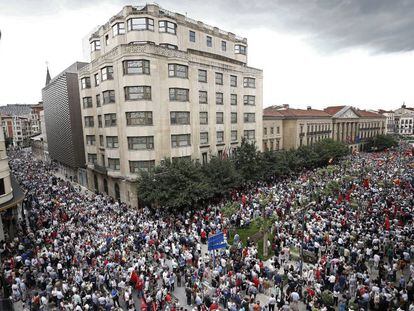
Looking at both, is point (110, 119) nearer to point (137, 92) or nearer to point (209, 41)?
point (137, 92)

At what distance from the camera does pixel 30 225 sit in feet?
84.5

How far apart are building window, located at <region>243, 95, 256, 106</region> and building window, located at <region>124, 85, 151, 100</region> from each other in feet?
63.4

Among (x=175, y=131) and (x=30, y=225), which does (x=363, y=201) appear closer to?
(x=175, y=131)

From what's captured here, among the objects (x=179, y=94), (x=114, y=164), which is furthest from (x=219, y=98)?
(x=114, y=164)

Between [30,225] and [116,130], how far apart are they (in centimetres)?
1344

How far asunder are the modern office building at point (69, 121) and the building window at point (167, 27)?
18726mm

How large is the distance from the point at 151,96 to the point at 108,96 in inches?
240

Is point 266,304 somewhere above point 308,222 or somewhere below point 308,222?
below

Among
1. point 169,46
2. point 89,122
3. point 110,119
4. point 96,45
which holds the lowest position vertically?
point 89,122

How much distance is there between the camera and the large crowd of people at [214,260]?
14.4m

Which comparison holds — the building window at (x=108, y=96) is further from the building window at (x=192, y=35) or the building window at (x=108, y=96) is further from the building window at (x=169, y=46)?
the building window at (x=192, y=35)

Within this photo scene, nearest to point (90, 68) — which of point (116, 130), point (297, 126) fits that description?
point (116, 130)

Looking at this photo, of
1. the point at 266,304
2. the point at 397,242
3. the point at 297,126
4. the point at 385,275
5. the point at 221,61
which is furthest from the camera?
the point at 297,126

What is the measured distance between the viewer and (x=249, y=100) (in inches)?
1842
